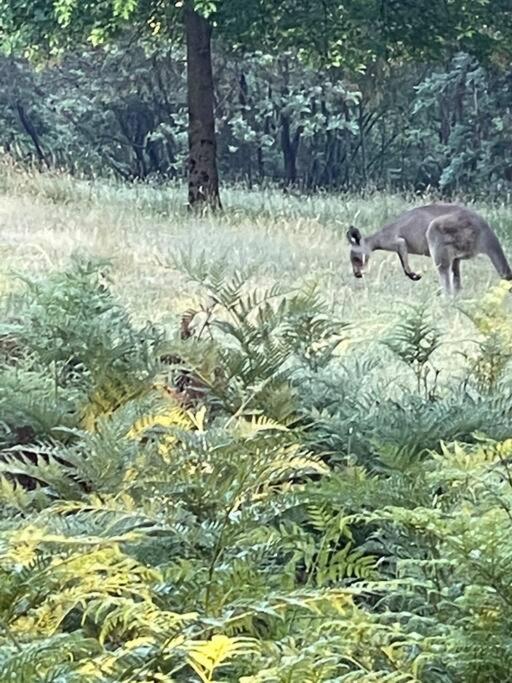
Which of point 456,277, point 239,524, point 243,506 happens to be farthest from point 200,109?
point 239,524

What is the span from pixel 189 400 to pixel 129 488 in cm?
→ 67

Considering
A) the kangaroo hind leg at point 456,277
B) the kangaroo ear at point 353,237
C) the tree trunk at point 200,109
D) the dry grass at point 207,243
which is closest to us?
the dry grass at point 207,243

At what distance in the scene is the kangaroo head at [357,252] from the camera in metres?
5.27

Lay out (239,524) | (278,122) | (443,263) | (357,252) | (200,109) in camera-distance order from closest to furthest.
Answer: (239,524)
(357,252)
(443,263)
(200,109)
(278,122)

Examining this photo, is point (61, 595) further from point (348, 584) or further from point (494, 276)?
point (494, 276)

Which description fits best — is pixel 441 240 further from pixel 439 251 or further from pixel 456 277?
pixel 456 277

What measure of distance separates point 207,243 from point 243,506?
4195 mm

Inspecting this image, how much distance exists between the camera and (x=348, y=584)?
1.23 m

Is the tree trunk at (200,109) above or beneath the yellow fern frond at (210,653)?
above

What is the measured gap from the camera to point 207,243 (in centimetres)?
541

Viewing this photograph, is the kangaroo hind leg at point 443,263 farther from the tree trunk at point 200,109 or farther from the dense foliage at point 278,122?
the dense foliage at point 278,122

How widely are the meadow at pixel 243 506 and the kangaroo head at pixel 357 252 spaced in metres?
2.71

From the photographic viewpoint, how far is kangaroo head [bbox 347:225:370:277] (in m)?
5.27

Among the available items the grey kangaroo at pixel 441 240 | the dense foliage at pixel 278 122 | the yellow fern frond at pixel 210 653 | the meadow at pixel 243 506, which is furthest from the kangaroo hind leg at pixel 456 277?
the dense foliage at pixel 278 122
